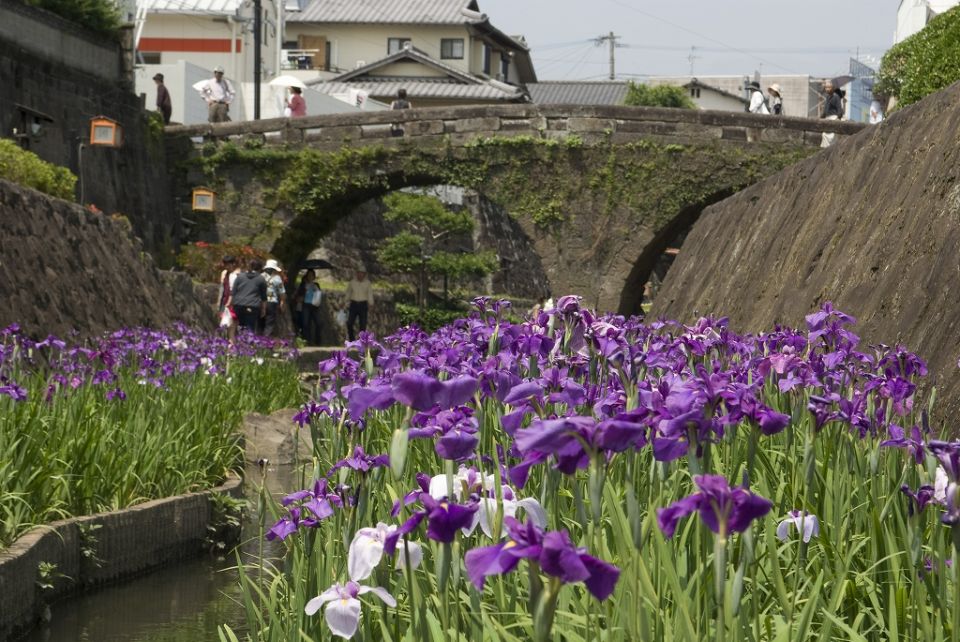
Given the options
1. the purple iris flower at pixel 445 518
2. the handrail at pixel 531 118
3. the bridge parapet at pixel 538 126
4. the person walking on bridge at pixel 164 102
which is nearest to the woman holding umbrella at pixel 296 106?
the handrail at pixel 531 118

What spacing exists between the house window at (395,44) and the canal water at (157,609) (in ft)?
184

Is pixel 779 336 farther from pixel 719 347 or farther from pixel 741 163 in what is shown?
pixel 741 163

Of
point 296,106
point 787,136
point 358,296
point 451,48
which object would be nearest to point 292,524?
point 358,296

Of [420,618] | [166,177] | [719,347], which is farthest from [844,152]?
[166,177]

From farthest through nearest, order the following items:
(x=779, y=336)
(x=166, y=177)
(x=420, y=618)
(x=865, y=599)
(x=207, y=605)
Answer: (x=166, y=177) → (x=207, y=605) → (x=779, y=336) → (x=865, y=599) → (x=420, y=618)

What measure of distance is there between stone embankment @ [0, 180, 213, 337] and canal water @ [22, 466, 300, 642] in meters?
3.84

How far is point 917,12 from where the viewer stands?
97.3 ft

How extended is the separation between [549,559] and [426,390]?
62 cm

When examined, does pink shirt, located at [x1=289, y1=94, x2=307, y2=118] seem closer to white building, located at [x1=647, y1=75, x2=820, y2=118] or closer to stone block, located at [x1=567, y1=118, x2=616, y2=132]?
stone block, located at [x1=567, y1=118, x2=616, y2=132]

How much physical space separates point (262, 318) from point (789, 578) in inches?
566

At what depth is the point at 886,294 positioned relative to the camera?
237 inches

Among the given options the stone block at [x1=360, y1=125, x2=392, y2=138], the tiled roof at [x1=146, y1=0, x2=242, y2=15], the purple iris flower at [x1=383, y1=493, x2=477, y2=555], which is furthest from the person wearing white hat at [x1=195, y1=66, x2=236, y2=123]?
the purple iris flower at [x1=383, y1=493, x2=477, y2=555]

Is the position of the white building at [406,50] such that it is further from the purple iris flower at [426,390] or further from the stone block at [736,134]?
the purple iris flower at [426,390]

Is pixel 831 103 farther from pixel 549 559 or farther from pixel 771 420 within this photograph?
pixel 549 559
